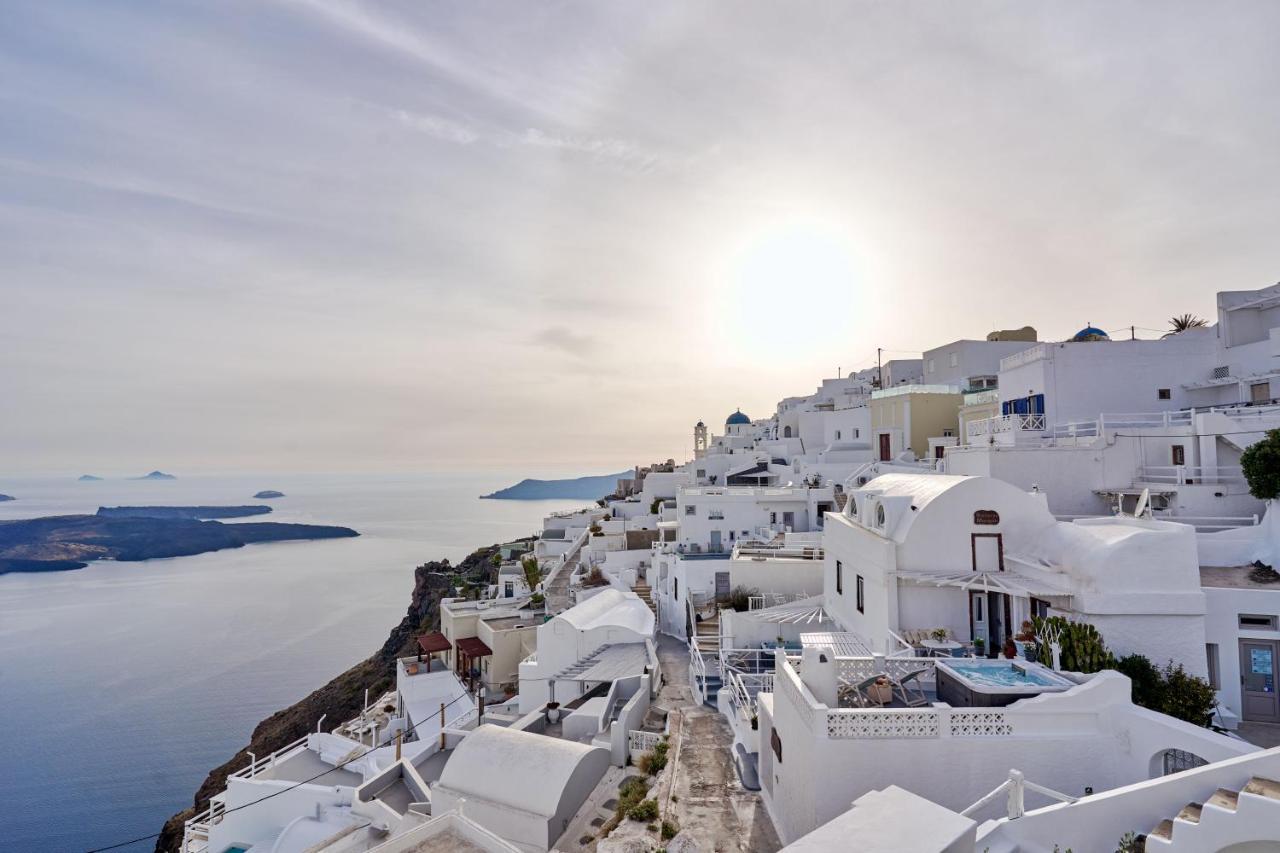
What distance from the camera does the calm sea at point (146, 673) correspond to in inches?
1711

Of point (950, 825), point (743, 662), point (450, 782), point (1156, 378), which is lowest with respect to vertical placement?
point (450, 782)

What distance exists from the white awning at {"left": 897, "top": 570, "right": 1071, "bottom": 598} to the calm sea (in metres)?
49.5

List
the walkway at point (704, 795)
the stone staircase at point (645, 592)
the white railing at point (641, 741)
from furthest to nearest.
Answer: the stone staircase at point (645, 592) < the white railing at point (641, 741) < the walkway at point (704, 795)

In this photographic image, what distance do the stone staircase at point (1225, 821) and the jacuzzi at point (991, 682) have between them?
2978mm

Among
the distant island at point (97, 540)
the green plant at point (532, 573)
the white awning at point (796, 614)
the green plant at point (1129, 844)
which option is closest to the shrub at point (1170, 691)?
the green plant at point (1129, 844)

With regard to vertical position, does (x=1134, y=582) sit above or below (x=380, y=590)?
above

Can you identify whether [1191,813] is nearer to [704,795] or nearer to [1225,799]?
[1225,799]

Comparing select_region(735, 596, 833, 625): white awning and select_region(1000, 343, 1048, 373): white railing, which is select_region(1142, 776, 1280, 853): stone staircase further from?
select_region(1000, 343, 1048, 373): white railing

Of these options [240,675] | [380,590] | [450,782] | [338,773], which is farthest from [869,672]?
[380,590]

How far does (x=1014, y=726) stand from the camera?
9.81 metres

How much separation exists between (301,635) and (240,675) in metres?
15.9

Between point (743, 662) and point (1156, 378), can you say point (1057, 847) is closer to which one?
point (743, 662)

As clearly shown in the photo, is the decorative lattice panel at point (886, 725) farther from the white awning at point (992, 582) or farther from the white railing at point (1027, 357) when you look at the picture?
the white railing at point (1027, 357)

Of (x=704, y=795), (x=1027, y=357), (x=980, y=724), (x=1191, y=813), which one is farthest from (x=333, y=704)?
(x=1191, y=813)
